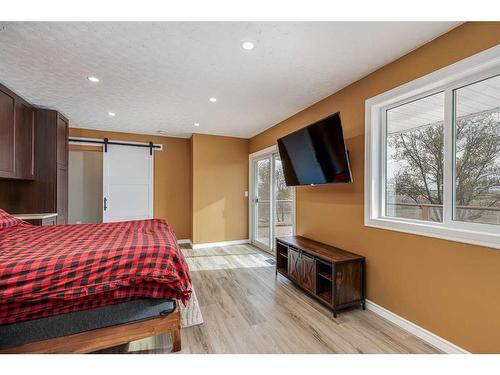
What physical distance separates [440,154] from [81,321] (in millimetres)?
2934

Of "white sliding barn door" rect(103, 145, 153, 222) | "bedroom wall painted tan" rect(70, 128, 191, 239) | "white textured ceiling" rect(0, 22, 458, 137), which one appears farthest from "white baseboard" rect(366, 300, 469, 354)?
"white sliding barn door" rect(103, 145, 153, 222)

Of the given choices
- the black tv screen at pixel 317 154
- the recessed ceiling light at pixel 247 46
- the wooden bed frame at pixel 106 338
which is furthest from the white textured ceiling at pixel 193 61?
the wooden bed frame at pixel 106 338

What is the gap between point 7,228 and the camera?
2.43 meters

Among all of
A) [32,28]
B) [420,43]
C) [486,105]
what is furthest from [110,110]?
[486,105]

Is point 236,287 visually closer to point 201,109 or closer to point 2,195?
point 201,109

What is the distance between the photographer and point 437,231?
1.78 m

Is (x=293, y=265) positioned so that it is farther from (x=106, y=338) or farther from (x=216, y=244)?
(x=216, y=244)

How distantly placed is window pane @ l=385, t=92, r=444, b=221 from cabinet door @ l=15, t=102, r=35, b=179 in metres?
4.41

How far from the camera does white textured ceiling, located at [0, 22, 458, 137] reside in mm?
1676

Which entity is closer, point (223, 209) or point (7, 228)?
point (7, 228)

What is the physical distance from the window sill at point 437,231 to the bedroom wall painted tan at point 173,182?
395cm

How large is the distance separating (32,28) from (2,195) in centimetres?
284

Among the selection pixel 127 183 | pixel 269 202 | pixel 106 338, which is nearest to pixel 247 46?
pixel 106 338

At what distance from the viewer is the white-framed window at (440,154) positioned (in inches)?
63.2
